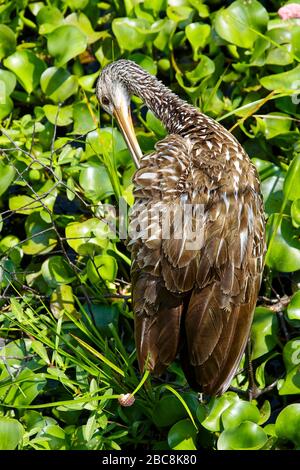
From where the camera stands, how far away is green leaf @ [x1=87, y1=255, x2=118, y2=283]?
4.11 metres

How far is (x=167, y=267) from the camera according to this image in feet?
11.4

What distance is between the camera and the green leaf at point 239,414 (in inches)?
144

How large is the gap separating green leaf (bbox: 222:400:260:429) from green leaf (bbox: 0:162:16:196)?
4.81 ft

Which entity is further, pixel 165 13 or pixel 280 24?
pixel 165 13

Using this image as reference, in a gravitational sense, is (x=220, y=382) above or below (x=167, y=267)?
below

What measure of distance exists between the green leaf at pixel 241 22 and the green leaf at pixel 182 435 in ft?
6.46

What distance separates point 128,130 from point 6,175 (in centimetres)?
58

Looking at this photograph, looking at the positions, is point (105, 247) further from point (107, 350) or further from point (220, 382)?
point (220, 382)

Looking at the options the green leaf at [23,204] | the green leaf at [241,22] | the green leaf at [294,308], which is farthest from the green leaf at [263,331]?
the green leaf at [241,22]

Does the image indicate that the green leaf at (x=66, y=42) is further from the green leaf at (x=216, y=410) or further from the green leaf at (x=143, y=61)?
the green leaf at (x=216, y=410)

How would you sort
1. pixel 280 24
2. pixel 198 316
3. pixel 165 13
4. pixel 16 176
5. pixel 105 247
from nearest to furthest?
pixel 198 316
pixel 105 247
pixel 16 176
pixel 280 24
pixel 165 13
